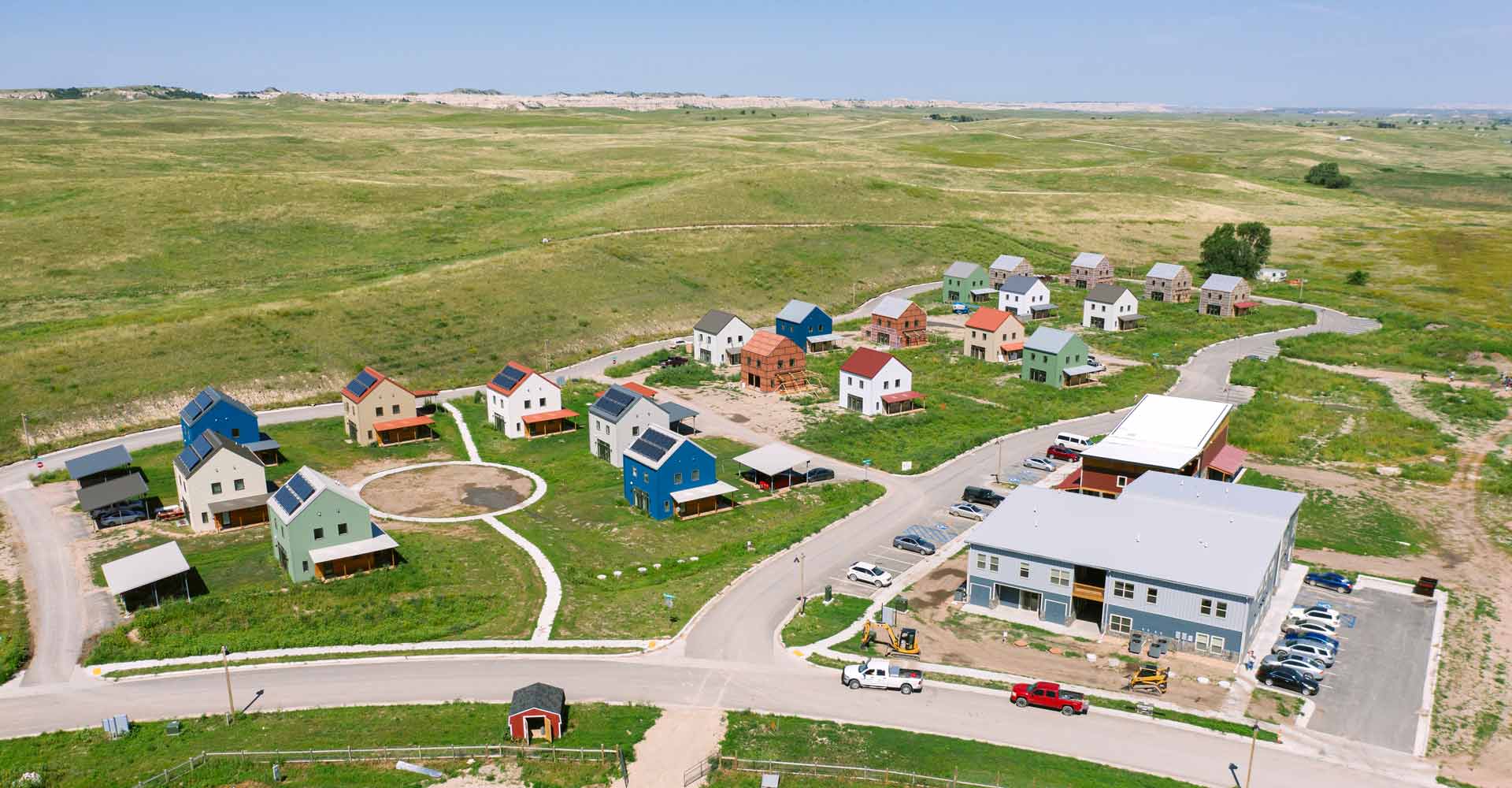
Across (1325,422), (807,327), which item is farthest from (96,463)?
(1325,422)

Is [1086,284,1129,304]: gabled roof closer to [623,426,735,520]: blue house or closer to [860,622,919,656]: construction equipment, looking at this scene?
[623,426,735,520]: blue house

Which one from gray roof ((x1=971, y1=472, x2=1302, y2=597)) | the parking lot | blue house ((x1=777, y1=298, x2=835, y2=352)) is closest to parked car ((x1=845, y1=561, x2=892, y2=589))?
gray roof ((x1=971, y1=472, x2=1302, y2=597))

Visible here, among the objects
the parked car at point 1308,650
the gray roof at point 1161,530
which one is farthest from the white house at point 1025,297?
the parked car at point 1308,650

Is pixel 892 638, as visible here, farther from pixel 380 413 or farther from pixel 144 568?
pixel 380 413

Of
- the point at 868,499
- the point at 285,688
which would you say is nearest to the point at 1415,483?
the point at 868,499

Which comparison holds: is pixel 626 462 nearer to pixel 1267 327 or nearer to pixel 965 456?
pixel 965 456

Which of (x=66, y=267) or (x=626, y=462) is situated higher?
(x=66, y=267)

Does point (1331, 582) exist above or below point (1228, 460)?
below
